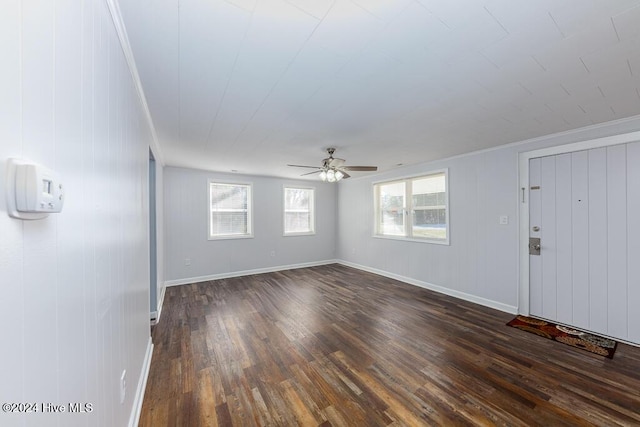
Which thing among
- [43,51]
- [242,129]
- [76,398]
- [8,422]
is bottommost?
[76,398]

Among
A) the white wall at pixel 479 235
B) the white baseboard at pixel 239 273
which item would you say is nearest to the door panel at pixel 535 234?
the white wall at pixel 479 235

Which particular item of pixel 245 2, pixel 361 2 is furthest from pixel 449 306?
pixel 245 2

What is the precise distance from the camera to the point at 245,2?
1.21 meters

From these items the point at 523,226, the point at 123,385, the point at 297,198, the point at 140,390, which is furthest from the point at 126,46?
the point at 297,198

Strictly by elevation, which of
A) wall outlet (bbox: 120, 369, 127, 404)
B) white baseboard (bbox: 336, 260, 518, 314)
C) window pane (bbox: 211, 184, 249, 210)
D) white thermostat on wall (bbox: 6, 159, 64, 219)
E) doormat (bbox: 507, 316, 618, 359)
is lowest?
doormat (bbox: 507, 316, 618, 359)

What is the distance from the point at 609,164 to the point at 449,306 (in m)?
2.57

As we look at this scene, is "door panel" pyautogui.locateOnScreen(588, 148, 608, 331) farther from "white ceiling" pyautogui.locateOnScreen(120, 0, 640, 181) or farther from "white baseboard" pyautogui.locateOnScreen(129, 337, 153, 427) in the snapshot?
"white baseboard" pyautogui.locateOnScreen(129, 337, 153, 427)

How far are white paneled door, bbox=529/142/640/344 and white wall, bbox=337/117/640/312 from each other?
22 cm

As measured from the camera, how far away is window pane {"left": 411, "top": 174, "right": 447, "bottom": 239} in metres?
4.47

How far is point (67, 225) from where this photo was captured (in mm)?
767

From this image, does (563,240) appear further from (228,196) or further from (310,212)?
(228,196)

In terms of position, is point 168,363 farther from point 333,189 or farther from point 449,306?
point 333,189

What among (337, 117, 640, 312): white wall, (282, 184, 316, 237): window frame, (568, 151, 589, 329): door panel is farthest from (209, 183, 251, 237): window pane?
(568, 151, 589, 329): door panel

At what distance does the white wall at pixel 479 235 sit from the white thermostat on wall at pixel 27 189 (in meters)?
4.50
